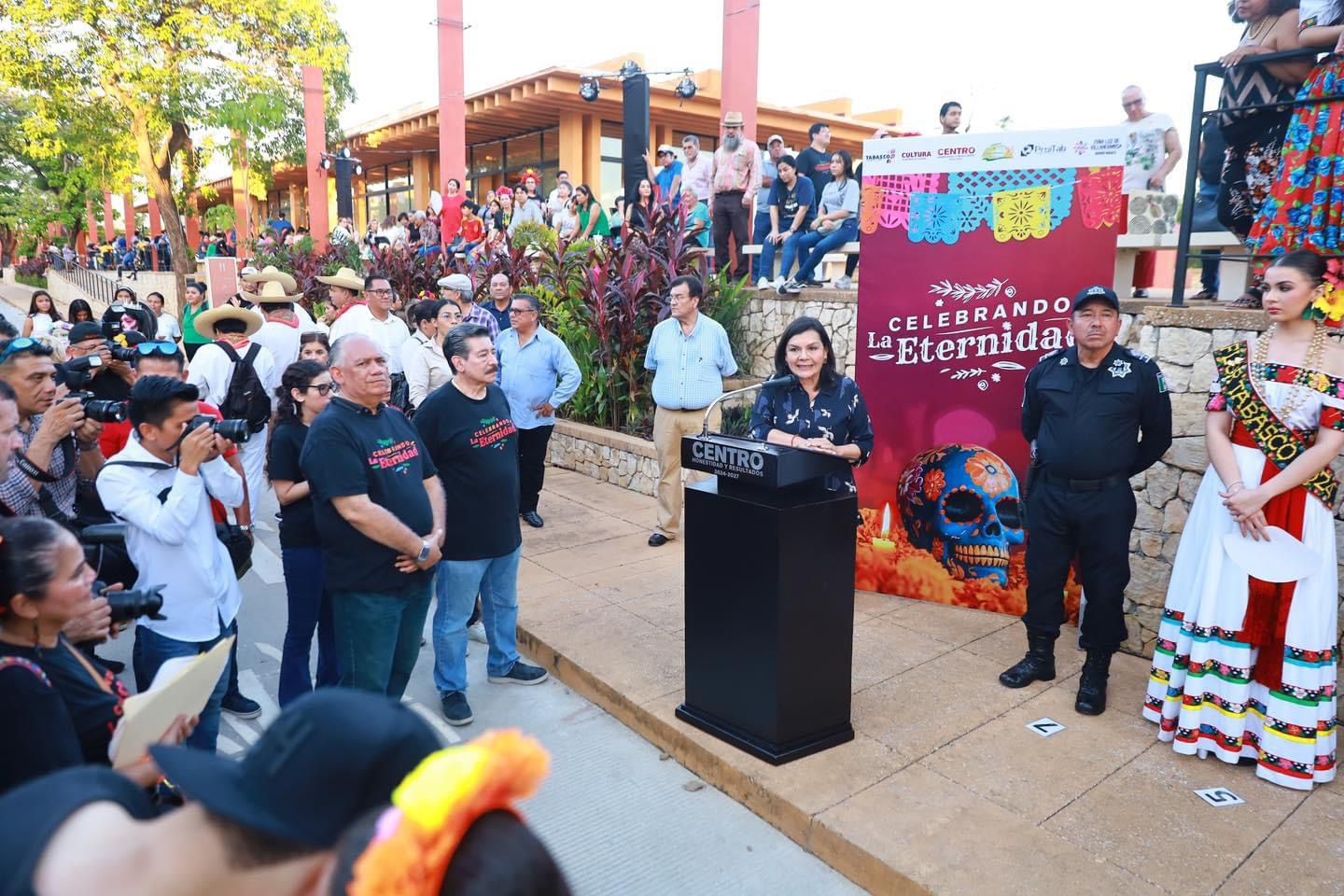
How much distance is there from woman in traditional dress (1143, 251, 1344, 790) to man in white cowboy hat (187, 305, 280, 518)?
512 centimetres

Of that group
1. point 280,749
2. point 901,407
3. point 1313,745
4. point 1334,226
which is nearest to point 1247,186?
point 1334,226

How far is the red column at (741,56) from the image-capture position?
10.7 metres

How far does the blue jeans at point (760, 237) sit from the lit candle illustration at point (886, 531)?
13.4 ft

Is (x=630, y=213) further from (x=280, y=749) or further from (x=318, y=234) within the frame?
(x=318, y=234)

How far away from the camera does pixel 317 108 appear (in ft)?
72.5

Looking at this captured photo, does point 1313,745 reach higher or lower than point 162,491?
lower

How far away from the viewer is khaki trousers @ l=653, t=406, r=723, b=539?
6.44 meters

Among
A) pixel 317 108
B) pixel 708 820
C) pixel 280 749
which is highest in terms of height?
pixel 317 108

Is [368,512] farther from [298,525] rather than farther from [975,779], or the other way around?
[975,779]

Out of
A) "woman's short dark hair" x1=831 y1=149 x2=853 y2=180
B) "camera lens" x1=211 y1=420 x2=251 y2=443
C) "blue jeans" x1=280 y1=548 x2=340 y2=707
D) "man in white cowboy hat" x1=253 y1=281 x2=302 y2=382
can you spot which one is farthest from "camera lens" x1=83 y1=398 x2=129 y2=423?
"woman's short dark hair" x1=831 y1=149 x2=853 y2=180

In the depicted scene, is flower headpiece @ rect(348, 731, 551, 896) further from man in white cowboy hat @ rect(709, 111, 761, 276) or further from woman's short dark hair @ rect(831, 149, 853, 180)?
man in white cowboy hat @ rect(709, 111, 761, 276)

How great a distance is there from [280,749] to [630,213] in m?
8.76

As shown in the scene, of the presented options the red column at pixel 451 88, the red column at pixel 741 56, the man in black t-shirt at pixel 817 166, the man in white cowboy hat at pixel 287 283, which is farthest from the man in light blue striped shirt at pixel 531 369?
the red column at pixel 451 88

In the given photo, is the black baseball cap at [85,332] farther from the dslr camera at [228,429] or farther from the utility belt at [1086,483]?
the utility belt at [1086,483]
